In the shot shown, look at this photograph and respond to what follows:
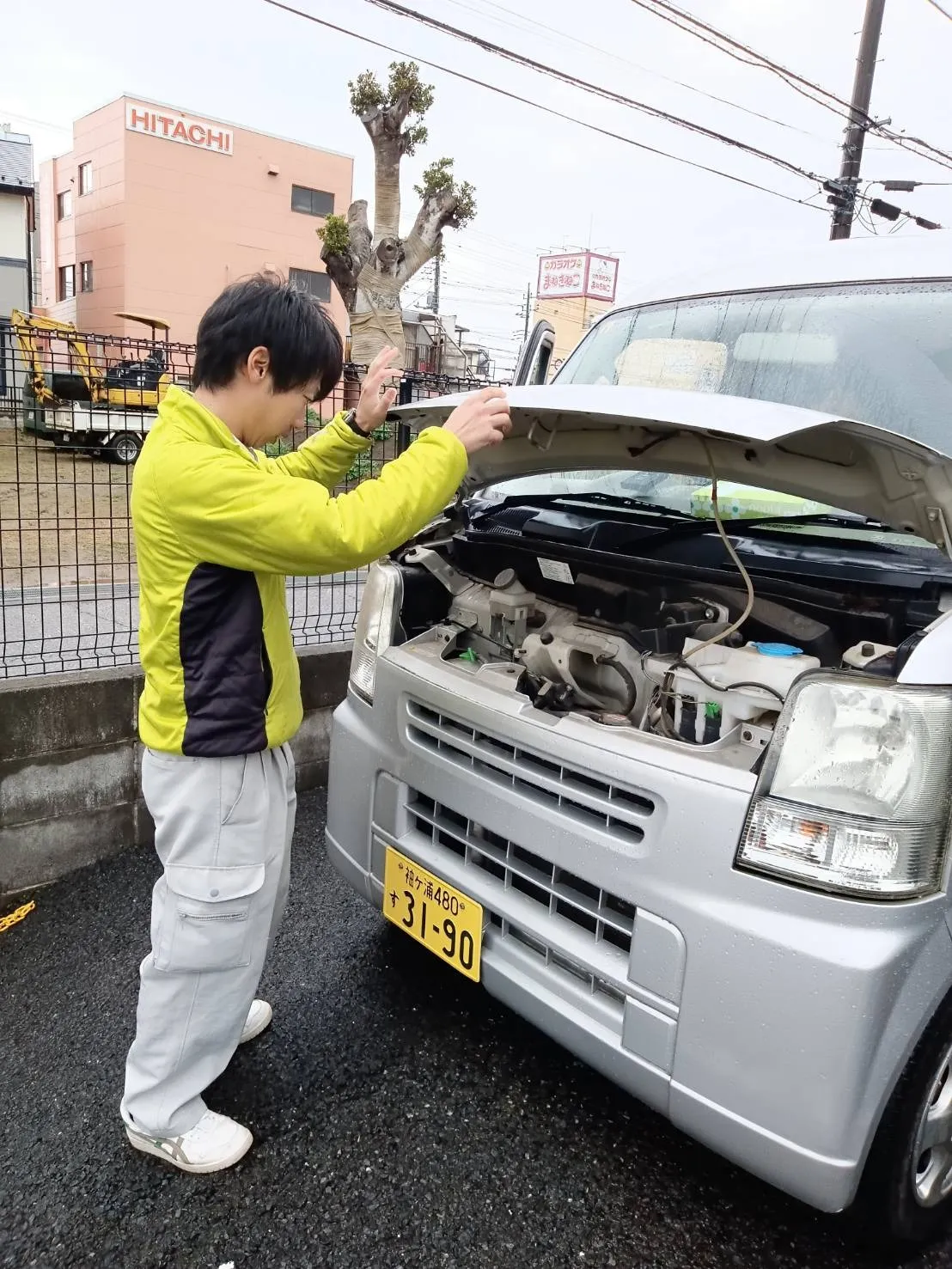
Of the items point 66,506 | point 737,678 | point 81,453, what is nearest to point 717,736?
point 737,678

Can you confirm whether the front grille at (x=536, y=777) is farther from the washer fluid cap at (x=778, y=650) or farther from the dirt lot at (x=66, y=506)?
the dirt lot at (x=66, y=506)

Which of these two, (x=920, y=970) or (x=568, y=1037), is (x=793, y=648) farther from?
(x=568, y=1037)

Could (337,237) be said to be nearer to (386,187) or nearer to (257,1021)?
(386,187)

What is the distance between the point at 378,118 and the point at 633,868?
542 inches

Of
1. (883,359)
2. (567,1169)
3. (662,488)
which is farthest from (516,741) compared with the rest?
(883,359)

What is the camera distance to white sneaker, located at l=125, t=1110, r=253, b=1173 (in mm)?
1873

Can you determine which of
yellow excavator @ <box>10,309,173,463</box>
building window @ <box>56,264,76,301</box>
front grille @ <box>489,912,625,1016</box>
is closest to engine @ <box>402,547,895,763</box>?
front grille @ <box>489,912,625,1016</box>

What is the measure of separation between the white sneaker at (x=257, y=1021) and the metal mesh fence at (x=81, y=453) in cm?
169

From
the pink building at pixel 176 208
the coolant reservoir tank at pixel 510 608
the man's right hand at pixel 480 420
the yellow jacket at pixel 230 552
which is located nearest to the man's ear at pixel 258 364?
the yellow jacket at pixel 230 552

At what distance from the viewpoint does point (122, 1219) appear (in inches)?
69.9

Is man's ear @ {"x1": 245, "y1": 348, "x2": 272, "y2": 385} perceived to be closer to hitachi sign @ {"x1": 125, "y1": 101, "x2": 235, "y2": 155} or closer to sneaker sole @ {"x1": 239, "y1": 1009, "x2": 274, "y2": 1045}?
sneaker sole @ {"x1": 239, "y1": 1009, "x2": 274, "y2": 1045}

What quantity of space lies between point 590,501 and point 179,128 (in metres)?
29.0

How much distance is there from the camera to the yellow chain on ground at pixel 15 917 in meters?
2.86

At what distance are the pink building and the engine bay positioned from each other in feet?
83.6
